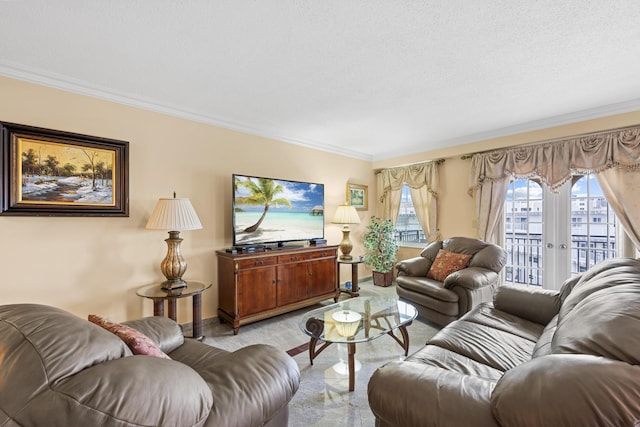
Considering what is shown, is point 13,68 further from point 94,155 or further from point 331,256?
point 331,256

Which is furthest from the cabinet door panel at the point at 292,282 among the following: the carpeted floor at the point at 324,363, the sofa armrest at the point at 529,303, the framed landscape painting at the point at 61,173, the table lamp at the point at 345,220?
the sofa armrest at the point at 529,303

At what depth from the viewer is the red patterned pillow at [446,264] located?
10.6 ft

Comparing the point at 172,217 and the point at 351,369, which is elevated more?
the point at 172,217

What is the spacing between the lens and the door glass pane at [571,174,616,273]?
3.19 m

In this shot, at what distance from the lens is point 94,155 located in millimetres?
2486

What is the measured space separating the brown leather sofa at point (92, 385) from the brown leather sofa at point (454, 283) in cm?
234

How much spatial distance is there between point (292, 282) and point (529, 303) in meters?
2.36

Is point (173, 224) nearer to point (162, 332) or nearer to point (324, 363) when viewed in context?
point (162, 332)

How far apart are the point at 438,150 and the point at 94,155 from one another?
4.41m

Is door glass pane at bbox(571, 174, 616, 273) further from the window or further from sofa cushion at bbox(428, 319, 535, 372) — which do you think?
sofa cushion at bbox(428, 319, 535, 372)

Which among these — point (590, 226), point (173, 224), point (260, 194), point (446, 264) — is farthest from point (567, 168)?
point (173, 224)

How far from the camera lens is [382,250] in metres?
4.71

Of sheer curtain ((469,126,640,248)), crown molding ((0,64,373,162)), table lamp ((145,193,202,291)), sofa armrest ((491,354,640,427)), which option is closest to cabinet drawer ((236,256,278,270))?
table lamp ((145,193,202,291))

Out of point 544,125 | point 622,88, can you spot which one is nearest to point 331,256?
point 544,125
